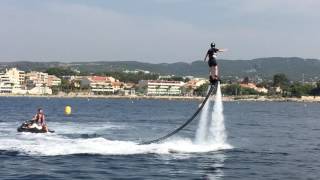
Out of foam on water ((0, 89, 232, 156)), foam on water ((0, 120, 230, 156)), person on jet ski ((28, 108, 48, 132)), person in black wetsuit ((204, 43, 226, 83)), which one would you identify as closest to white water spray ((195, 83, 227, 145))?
foam on water ((0, 89, 232, 156))

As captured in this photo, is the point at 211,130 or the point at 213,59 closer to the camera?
the point at 213,59

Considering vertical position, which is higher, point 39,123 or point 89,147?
point 39,123

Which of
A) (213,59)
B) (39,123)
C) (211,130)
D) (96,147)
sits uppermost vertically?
(213,59)

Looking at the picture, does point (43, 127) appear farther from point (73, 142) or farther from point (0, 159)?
point (0, 159)

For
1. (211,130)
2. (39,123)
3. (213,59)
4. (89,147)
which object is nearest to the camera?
(213,59)

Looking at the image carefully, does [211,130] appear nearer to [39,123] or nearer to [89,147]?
[89,147]

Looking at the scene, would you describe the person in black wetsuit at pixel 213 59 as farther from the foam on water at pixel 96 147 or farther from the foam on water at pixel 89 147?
the foam on water at pixel 89 147

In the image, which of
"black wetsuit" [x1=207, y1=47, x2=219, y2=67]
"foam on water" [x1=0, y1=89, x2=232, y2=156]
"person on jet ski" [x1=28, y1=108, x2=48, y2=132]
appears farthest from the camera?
→ "person on jet ski" [x1=28, y1=108, x2=48, y2=132]

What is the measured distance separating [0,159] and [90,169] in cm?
574

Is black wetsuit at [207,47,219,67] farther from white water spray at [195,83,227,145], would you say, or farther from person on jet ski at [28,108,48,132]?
person on jet ski at [28,108,48,132]

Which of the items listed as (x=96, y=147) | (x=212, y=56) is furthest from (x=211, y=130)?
(x=212, y=56)

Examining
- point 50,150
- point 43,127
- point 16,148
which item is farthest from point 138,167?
point 43,127

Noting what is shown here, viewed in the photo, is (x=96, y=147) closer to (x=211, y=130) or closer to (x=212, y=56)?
(x=211, y=130)

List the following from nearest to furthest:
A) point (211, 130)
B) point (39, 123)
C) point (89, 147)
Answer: point (89, 147) → point (211, 130) → point (39, 123)
